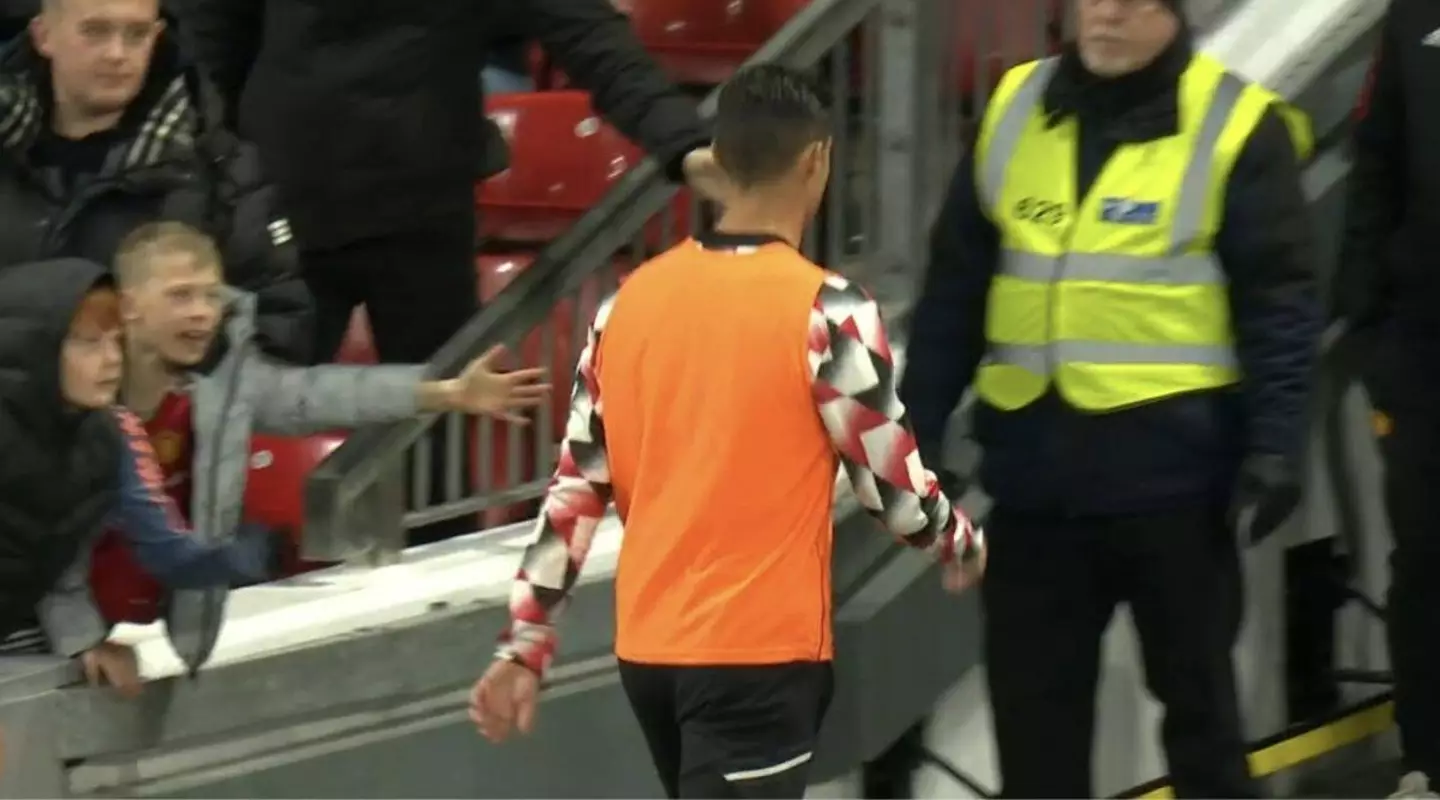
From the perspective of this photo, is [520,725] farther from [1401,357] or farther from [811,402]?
[1401,357]

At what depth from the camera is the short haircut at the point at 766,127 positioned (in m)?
2.77

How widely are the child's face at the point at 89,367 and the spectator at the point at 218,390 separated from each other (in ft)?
0.27

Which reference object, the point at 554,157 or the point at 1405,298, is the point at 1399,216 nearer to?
the point at 1405,298

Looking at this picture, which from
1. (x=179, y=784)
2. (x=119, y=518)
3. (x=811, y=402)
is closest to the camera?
(x=811, y=402)

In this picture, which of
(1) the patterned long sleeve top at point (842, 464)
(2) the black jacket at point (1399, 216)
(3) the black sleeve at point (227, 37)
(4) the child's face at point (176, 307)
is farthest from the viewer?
(3) the black sleeve at point (227, 37)

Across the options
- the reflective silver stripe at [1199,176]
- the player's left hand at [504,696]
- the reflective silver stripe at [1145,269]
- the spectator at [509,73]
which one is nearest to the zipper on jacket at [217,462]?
the player's left hand at [504,696]

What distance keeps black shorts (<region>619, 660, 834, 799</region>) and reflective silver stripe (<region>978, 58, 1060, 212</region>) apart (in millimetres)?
784

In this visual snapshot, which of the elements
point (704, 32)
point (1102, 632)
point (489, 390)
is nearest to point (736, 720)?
point (489, 390)

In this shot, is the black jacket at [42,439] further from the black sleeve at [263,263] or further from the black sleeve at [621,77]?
the black sleeve at [621,77]

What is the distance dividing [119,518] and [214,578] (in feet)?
0.49

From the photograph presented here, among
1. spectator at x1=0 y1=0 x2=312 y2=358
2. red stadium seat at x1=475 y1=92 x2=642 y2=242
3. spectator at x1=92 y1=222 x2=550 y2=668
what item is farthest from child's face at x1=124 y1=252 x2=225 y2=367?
red stadium seat at x1=475 y1=92 x2=642 y2=242

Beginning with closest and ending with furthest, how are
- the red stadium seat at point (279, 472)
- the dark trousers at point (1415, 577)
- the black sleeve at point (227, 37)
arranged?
the dark trousers at point (1415, 577) → the black sleeve at point (227, 37) → the red stadium seat at point (279, 472)

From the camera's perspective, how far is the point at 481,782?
12.4ft

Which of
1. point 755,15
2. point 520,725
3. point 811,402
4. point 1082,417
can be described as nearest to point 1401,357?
point 1082,417
